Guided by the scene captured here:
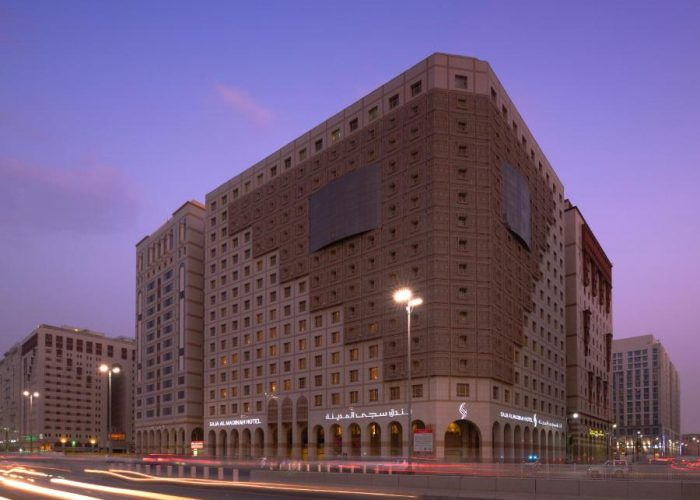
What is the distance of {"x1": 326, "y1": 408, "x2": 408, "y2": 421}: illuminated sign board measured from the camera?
3596 inches

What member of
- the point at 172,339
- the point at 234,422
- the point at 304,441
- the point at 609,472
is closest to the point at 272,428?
the point at 304,441

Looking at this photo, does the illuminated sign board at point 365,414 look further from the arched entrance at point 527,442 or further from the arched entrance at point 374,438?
the arched entrance at point 527,442

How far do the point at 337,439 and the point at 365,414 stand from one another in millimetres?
8860

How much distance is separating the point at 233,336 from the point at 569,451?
60.1 metres

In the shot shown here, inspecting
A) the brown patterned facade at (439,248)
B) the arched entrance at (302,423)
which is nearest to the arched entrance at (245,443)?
the arched entrance at (302,423)

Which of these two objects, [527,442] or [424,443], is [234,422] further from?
[424,443]

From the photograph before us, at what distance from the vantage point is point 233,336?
408ft

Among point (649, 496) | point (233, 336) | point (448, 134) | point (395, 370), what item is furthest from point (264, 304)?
point (649, 496)

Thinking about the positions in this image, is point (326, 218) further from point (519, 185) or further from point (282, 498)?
point (282, 498)

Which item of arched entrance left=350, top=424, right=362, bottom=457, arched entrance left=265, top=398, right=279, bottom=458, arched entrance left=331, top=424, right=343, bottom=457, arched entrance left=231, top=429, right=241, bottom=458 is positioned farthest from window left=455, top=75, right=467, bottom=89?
arched entrance left=231, top=429, right=241, bottom=458

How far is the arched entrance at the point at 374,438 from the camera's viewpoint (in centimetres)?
9571

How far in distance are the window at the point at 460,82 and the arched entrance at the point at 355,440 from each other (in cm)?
4543

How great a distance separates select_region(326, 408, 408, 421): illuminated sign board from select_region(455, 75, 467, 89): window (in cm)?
4036

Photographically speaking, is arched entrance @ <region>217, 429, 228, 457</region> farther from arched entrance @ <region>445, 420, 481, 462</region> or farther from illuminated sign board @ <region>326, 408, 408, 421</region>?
arched entrance @ <region>445, 420, 481, 462</region>
